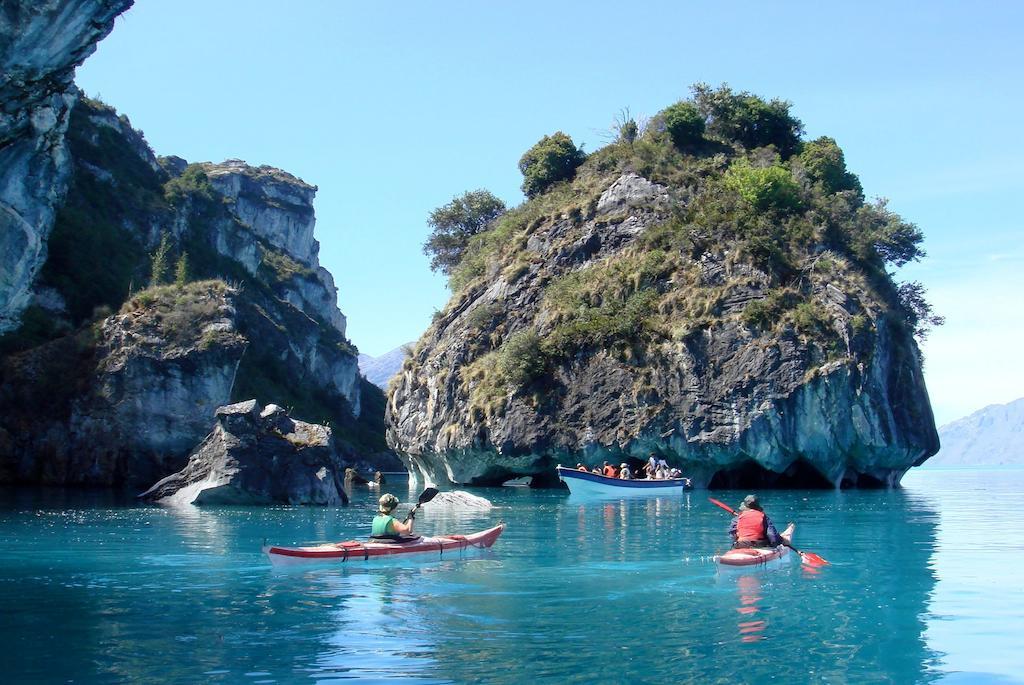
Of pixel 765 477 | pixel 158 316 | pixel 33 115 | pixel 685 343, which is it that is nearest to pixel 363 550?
pixel 33 115

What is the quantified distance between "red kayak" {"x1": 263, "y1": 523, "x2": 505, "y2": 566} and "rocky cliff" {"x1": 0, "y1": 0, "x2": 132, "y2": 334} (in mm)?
12407

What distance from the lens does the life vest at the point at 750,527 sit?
68.0 feet

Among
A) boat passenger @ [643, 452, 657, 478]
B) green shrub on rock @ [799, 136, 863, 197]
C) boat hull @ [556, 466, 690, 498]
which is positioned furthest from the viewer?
green shrub on rock @ [799, 136, 863, 197]

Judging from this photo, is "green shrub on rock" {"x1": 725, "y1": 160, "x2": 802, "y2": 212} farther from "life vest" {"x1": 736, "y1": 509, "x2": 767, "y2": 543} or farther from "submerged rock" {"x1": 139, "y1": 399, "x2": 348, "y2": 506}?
"life vest" {"x1": 736, "y1": 509, "x2": 767, "y2": 543}

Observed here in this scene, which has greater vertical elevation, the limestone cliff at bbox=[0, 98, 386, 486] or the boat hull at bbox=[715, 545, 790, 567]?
the limestone cliff at bbox=[0, 98, 386, 486]

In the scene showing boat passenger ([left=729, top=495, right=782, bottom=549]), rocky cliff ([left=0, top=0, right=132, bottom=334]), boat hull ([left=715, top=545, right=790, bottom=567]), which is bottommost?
boat hull ([left=715, top=545, right=790, bottom=567])

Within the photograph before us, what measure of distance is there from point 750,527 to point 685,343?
35.8 meters

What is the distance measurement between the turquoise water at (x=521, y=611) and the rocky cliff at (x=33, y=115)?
10.9 m

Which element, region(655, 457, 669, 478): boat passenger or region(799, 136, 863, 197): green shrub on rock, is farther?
region(799, 136, 863, 197): green shrub on rock

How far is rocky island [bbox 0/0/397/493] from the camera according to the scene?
29.4 meters

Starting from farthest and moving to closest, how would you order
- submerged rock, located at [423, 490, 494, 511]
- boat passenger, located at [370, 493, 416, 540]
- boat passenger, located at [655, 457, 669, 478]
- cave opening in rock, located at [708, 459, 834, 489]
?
cave opening in rock, located at [708, 459, 834, 489], boat passenger, located at [655, 457, 669, 478], submerged rock, located at [423, 490, 494, 511], boat passenger, located at [370, 493, 416, 540]

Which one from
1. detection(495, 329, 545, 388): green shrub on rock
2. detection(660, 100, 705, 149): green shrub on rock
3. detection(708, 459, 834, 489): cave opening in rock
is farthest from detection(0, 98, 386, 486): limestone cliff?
detection(660, 100, 705, 149): green shrub on rock

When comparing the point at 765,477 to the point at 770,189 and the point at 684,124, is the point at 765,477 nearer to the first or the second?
the point at 770,189

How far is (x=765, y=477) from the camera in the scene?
192 feet
